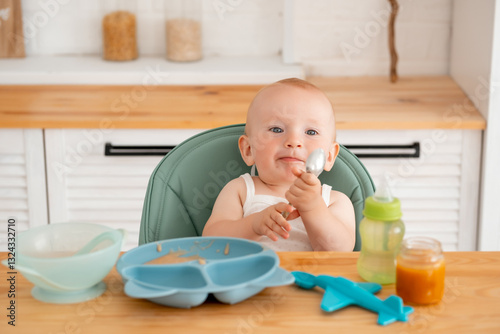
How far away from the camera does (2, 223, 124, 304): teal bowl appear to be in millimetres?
1089

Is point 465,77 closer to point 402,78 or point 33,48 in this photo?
point 402,78

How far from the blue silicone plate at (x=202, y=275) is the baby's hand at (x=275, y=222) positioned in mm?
83

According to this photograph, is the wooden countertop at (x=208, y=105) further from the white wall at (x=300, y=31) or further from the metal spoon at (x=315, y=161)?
the metal spoon at (x=315, y=161)

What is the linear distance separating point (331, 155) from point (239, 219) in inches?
10.2

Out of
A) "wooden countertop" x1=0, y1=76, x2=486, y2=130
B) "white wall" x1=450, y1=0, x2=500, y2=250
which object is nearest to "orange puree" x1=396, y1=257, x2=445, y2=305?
"wooden countertop" x1=0, y1=76, x2=486, y2=130

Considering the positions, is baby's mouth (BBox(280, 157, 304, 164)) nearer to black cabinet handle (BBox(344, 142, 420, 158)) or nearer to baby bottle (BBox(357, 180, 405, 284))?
baby bottle (BBox(357, 180, 405, 284))

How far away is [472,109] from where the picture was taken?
8.14 ft

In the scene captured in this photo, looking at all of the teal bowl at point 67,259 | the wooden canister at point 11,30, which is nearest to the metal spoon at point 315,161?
the teal bowl at point 67,259

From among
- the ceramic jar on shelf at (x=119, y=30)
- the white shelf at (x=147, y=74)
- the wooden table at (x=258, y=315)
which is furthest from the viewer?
the ceramic jar on shelf at (x=119, y=30)

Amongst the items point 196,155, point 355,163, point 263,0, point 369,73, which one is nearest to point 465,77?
point 369,73

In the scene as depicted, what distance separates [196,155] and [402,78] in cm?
148

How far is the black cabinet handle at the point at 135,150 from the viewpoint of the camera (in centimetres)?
242

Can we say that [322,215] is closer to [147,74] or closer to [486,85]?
[486,85]

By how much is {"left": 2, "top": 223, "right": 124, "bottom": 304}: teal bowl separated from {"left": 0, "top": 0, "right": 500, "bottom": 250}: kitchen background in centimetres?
166
